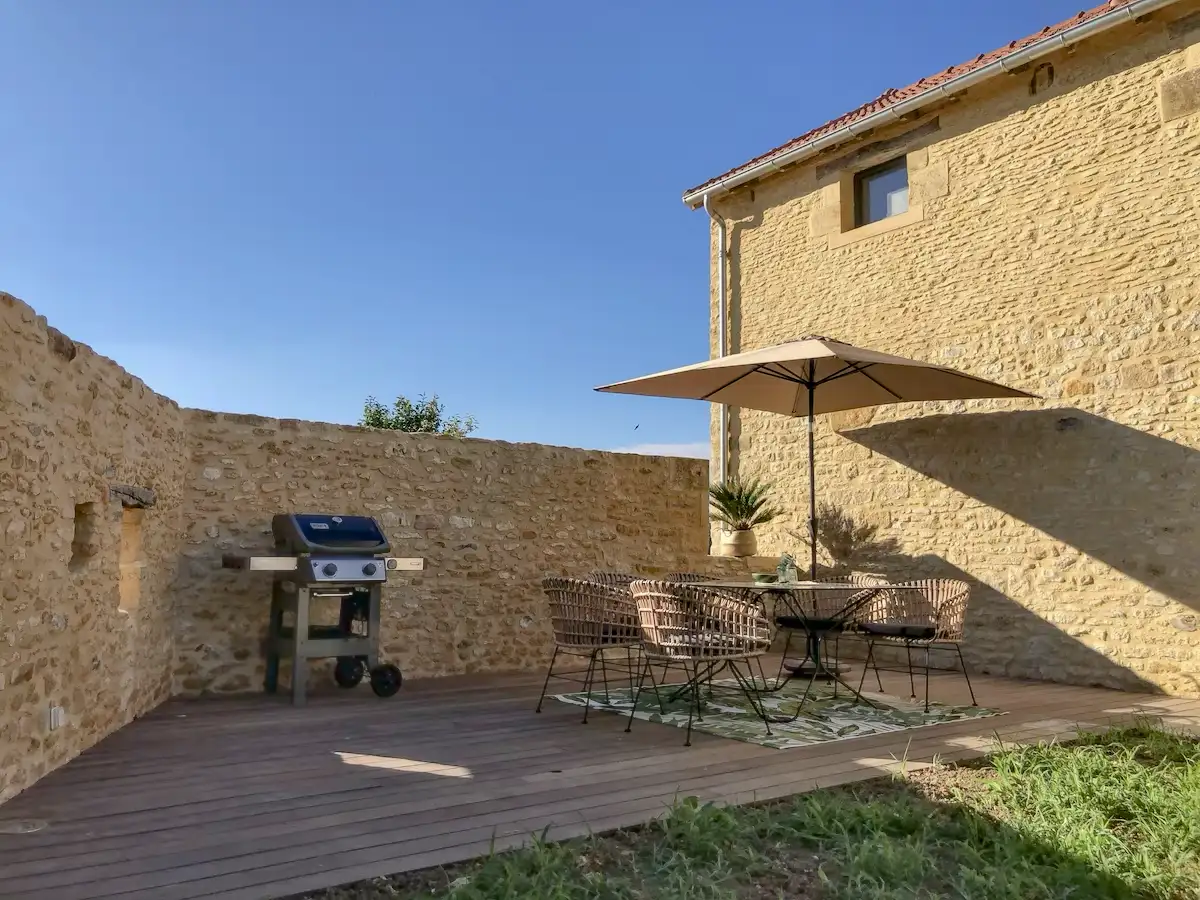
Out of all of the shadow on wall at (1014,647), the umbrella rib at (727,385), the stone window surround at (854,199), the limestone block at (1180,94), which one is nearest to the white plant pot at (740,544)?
the shadow on wall at (1014,647)

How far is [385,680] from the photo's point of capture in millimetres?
5645

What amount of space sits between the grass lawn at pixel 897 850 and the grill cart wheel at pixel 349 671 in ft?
10.8

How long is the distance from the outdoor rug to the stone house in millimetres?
1859

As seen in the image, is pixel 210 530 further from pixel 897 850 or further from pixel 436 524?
pixel 897 850

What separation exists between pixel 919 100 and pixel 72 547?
719 cm

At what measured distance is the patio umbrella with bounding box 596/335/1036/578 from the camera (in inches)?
231

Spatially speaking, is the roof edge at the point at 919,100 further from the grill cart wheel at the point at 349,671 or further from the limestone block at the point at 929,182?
the grill cart wheel at the point at 349,671

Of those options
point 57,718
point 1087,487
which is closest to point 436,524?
Result: point 57,718

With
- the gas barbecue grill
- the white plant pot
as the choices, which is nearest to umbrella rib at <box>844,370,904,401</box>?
the white plant pot

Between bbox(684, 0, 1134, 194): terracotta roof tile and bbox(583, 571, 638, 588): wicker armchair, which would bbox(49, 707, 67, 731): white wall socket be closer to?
bbox(583, 571, 638, 588): wicker armchair

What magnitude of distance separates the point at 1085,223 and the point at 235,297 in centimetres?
1436

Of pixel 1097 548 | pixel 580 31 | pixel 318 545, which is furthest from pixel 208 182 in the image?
pixel 1097 548

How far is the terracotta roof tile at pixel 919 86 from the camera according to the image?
689 cm

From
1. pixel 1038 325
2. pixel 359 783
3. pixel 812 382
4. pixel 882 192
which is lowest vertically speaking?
pixel 359 783
